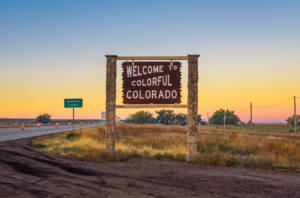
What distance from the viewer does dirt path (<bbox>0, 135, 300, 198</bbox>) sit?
671 centimetres

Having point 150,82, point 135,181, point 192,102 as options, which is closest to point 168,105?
point 192,102

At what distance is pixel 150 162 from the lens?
12.1 m

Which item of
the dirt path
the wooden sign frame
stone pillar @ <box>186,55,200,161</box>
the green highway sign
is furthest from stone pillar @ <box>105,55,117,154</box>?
the green highway sign

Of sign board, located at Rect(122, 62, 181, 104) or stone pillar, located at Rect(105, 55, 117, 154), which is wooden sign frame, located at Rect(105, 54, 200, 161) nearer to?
stone pillar, located at Rect(105, 55, 117, 154)

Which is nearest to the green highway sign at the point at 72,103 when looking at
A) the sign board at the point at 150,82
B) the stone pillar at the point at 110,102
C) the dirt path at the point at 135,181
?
the stone pillar at the point at 110,102

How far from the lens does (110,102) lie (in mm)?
13398

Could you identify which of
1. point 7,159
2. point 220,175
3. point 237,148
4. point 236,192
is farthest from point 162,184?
point 237,148

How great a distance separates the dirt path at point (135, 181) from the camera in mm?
6707

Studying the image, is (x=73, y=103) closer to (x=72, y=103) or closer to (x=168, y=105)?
(x=72, y=103)

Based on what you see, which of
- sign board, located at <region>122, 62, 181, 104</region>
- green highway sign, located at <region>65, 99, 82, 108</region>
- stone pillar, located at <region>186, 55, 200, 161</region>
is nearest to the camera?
stone pillar, located at <region>186, 55, 200, 161</region>

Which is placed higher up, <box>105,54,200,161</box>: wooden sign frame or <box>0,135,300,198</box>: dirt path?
<box>105,54,200,161</box>: wooden sign frame

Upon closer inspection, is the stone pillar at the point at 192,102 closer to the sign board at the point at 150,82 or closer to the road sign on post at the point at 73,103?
the sign board at the point at 150,82

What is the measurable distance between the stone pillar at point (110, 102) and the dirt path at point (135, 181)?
2.74 metres

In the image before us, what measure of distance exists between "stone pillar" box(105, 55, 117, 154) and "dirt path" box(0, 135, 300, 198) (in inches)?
108
